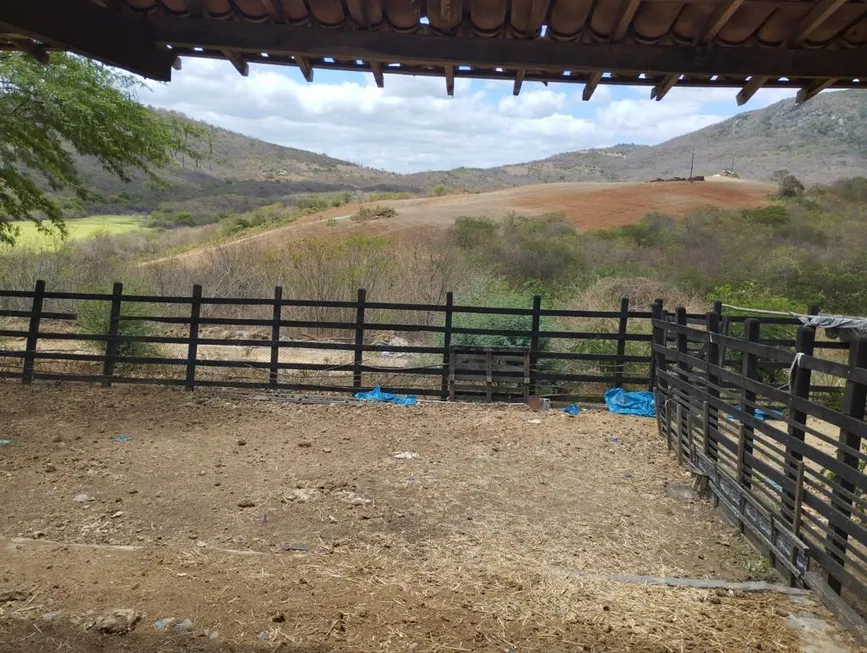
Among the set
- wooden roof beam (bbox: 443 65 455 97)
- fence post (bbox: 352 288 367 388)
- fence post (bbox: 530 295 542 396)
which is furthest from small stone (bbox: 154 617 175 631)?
fence post (bbox: 530 295 542 396)

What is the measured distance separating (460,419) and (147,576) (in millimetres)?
5365

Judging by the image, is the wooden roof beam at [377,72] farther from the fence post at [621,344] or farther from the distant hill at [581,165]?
the distant hill at [581,165]

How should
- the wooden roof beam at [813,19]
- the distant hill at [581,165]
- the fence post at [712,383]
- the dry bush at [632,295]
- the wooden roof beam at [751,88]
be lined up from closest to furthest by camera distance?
the wooden roof beam at [813,19], the wooden roof beam at [751,88], the fence post at [712,383], the dry bush at [632,295], the distant hill at [581,165]

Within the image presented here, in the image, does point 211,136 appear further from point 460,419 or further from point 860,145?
point 860,145

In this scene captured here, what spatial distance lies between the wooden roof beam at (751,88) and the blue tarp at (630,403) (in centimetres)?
613

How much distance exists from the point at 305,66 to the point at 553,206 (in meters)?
44.7

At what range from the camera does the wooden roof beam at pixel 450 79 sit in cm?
389

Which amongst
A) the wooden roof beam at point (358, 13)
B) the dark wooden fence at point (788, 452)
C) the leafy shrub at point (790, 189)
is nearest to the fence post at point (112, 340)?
the wooden roof beam at point (358, 13)

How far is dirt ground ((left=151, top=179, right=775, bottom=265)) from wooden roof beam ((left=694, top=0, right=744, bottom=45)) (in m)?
26.7

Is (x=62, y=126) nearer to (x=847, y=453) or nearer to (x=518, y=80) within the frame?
(x=518, y=80)

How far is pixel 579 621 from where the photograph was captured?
3.60 metres

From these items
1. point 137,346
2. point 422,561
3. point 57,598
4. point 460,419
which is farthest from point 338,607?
point 137,346

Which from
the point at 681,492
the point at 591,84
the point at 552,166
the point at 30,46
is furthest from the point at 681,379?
the point at 552,166

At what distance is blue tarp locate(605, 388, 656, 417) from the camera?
31.6 feet
